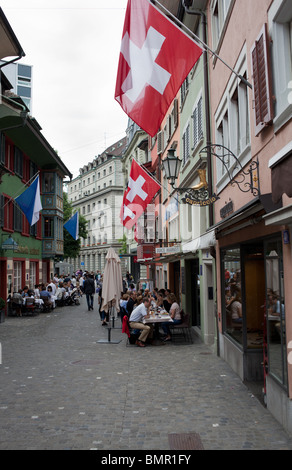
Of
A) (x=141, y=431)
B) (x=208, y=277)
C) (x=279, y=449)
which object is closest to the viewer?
(x=279, y=449)

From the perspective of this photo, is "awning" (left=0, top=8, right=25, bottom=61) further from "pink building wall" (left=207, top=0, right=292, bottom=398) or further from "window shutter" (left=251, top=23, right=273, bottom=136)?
"window shutter" (left=251, top=23, right=273, bottom=136)

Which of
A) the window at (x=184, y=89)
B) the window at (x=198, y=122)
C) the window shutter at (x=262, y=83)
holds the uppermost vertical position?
the window at (x=184, y=89)

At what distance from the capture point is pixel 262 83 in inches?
263

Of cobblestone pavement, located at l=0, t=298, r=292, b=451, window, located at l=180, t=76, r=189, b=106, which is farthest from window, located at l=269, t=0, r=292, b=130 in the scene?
window, located at l=180, t=76, r=189, b=106

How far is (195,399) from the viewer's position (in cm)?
750

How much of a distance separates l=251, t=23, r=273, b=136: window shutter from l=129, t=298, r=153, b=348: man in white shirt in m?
7.63

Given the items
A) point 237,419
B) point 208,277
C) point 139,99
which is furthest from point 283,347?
point 208,277

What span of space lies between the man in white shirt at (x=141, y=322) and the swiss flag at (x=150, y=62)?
6836 millimetres

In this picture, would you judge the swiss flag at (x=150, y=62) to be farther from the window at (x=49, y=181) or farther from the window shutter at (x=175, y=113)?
the window at (x=49, y=181)

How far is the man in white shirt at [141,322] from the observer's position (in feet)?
43.2

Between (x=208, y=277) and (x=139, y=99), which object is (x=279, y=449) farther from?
A: (x=208, y=277)

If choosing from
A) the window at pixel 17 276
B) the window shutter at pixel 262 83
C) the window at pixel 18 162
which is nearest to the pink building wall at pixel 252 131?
the window shutter at pixel 262 83

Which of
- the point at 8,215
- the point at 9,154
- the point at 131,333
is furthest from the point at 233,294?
the point at 9,154
